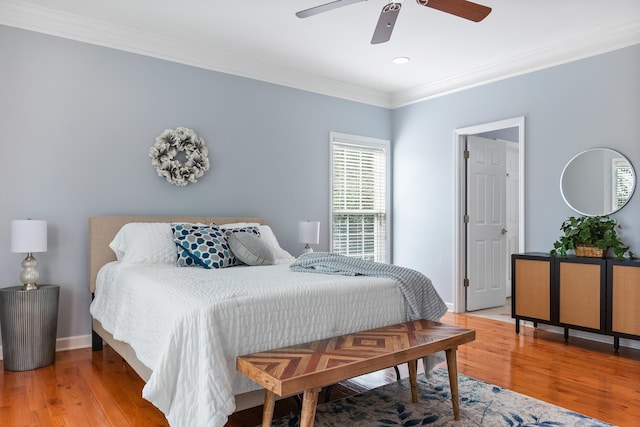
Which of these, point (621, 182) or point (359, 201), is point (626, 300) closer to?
point (621, 182)

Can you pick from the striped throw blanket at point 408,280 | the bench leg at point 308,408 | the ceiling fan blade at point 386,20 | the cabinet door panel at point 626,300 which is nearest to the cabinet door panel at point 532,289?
the cabinet door panel at point 626,300

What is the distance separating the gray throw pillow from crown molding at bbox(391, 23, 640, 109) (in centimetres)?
308

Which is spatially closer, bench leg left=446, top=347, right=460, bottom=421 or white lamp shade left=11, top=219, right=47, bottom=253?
bench leg left=446, top=347, right=460, bottom=421

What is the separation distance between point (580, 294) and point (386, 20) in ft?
9.23

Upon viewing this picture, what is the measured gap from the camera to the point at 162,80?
13.3 ft

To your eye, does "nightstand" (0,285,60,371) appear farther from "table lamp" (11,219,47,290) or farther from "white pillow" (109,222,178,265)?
"white pillow" (109,222,178,265)

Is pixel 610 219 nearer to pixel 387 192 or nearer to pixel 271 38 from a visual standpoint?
pixel 387 192

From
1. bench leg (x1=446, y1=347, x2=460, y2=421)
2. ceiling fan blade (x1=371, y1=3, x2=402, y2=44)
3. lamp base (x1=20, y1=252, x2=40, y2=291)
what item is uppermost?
ceiling fan blade (x1=371, y1=3, x2=402, y2=44)

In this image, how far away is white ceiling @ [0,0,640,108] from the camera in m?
3.37

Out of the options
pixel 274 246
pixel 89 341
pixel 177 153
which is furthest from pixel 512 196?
pixel 89 341

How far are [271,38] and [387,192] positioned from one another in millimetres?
2631

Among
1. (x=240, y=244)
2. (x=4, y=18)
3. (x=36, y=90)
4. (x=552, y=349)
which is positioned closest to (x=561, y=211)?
(x=552, y=349)

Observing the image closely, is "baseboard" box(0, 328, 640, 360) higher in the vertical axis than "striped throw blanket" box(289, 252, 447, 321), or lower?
lower

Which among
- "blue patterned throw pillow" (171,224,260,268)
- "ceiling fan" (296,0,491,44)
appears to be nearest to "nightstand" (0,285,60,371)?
"blue patterned throw pillow" (171,224,260,268)
